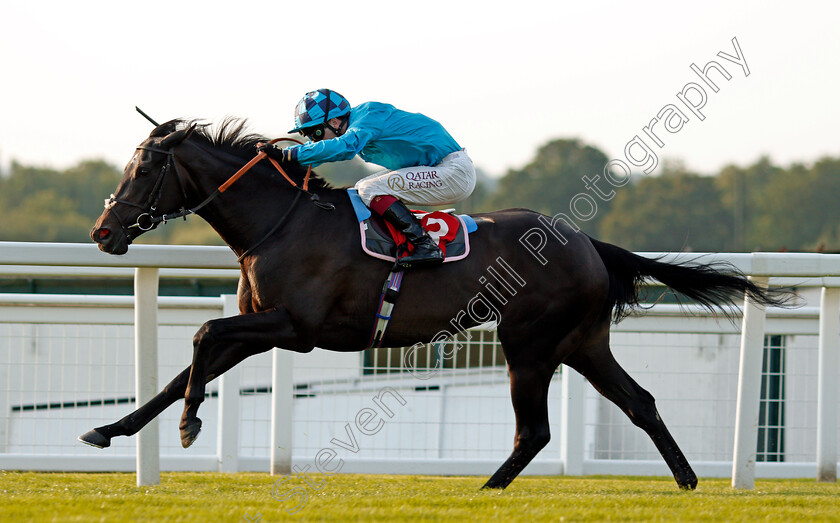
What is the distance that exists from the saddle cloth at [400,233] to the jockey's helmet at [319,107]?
40cm

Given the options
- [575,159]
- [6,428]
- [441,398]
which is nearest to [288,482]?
[441,398]

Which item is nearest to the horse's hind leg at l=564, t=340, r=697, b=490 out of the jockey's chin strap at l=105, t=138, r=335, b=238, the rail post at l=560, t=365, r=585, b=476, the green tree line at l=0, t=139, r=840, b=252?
the rail post at l=560, t=365, r=585, b=476

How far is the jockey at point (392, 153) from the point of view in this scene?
5.09 meters

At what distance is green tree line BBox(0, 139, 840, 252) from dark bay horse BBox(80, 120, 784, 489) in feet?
203

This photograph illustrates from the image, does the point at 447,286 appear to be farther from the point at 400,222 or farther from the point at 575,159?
the point at 575,159

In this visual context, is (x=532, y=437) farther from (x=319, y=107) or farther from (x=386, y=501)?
(x=319, y=107)

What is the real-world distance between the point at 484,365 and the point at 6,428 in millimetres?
2906

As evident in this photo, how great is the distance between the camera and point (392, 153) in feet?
17.5

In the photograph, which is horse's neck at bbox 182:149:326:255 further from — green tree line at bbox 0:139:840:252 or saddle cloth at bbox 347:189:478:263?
green tree line at bbox 0:139:840:252

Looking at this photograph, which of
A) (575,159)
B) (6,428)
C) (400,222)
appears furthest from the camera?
(575,159)

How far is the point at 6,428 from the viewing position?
6.09 metres

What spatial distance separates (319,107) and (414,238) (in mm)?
828

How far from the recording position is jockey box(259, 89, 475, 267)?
5094mm

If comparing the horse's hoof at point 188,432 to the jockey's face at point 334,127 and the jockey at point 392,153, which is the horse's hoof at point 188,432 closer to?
the jockey at point 392,153
